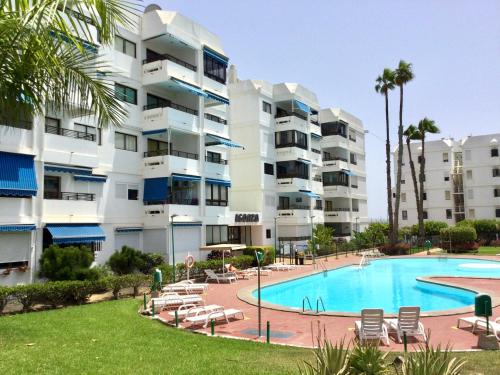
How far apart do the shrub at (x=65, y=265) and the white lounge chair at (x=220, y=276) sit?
8.58 m

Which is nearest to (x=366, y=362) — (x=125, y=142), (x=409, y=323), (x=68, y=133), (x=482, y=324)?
(x=409, y=323)

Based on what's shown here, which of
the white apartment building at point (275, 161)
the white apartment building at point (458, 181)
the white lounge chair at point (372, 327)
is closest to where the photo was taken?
the white lounge chair at point (372, 327)

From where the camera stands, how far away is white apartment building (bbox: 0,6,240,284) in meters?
23.5

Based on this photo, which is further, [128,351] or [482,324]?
[482,324]

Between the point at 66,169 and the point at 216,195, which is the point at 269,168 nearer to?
the point at 216,195

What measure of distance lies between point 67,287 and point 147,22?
21566 mm

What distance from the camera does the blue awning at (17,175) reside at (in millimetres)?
22109

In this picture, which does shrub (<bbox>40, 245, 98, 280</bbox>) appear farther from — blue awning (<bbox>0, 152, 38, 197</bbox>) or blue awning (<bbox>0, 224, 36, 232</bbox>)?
blue awning (<bbox>0, 152, 38, 197</bbox>)

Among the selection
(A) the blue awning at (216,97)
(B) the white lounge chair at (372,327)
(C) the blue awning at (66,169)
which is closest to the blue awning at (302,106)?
(A) the blue awning at (216,97)

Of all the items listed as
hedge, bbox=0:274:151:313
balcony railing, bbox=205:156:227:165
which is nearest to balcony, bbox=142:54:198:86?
balcony railing, bbox=205:156:227:165

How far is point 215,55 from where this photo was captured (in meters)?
38.6

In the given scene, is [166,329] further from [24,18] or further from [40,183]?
[40,183]

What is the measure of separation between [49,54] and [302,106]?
46160mm

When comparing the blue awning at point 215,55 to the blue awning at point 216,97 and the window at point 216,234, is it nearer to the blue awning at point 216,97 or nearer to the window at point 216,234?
the blue awning at point 216,97
